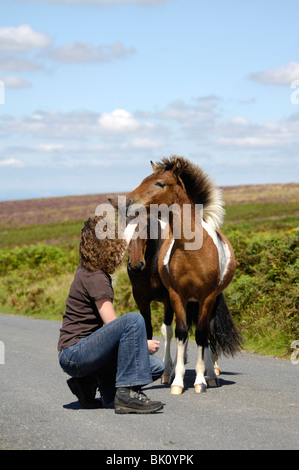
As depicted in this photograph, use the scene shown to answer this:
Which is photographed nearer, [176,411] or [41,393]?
[176,411]

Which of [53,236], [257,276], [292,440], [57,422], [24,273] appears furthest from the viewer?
[53,236]

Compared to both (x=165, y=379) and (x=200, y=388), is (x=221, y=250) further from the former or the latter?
(x=165, y=379)

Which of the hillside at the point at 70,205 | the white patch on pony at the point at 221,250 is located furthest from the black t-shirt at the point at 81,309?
the hillside at the point at 70,205

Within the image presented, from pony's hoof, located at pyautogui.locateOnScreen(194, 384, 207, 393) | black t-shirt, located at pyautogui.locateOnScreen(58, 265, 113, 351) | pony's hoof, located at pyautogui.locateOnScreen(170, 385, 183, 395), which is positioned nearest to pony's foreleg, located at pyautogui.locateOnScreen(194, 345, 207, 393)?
pony's hoof, located at pyautogui.locateOnScreen(194, 384, 207, 393)

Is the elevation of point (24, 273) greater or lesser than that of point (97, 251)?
lesser

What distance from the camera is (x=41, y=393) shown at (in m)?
7.99

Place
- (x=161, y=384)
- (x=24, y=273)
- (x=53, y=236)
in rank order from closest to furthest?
(x=161, y=384) < (x=24, y=273) < (x=53, y=236)

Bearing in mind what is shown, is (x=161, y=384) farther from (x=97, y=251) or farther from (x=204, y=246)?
(x=97, y=251)

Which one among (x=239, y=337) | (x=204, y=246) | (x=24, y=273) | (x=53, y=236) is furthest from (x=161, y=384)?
(x=53, y=236)

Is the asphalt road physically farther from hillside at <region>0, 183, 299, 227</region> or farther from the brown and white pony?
hillside at <region>0, 183, 299, 227</region>

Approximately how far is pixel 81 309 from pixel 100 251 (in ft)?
1.95

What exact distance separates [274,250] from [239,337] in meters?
5.63

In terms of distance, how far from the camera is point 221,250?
8.15m

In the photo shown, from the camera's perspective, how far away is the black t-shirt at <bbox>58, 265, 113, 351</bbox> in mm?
6648
